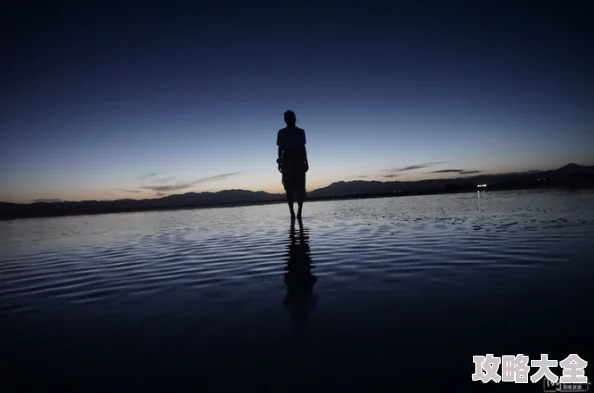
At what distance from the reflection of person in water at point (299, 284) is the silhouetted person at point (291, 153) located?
17.8 feet

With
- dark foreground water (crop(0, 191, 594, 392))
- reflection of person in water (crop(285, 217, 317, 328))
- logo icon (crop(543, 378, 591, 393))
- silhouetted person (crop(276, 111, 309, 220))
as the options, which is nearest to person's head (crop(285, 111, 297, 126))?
silhouetted person (crop(276, 111, 309, 220))

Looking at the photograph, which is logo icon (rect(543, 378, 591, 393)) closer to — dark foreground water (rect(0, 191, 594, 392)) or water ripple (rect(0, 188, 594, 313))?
dark foreground water (rect(0, 191, 594, 392))

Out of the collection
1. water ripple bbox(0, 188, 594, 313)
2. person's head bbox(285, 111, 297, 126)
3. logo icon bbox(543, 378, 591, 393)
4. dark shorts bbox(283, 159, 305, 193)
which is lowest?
logo icon bbox(543, 378, 591, 393)

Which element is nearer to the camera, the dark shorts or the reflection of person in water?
the reflection of person in water

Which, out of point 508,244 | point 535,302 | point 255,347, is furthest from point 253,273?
point 508,244

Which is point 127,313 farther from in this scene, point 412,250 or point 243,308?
point 412,250

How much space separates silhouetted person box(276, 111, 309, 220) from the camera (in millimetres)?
11320

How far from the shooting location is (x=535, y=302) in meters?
2.58

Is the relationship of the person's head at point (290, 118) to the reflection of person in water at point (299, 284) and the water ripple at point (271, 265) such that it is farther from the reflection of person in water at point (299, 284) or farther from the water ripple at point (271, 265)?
the reflection of person in water at point (299, 284)

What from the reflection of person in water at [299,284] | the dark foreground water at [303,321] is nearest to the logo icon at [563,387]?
the dark foreground water at [303,321]

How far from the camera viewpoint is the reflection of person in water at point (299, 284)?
2.68 m

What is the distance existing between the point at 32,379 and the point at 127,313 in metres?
1.18

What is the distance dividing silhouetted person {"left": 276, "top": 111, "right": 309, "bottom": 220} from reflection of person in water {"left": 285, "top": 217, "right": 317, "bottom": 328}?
5430 mm

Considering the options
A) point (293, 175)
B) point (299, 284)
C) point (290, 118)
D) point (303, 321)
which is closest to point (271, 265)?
point (299, 284)
